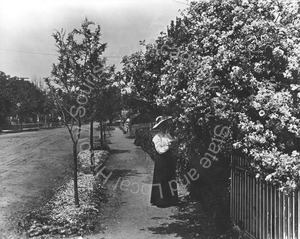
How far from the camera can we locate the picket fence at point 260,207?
3887mm

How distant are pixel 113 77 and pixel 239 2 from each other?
645cm

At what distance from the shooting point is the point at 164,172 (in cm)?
759

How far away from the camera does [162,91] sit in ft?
18.5

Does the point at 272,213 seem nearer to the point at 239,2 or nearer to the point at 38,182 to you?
the point at 239,2

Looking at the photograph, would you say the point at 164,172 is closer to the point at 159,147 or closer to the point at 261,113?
the point at 159,147

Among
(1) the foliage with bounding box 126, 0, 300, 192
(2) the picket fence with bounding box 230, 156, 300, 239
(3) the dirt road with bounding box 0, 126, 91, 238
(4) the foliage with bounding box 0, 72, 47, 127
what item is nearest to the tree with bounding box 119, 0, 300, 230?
(1) the foliage with bounding box 126, 0, 300, 192

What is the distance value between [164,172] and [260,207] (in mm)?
3111

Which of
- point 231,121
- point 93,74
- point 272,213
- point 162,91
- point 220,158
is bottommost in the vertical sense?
point 272,213

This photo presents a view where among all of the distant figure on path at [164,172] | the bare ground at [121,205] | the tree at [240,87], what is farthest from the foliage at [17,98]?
the tree at [240,87]

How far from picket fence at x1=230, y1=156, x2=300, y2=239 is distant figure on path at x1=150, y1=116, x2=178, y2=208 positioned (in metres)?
1.92

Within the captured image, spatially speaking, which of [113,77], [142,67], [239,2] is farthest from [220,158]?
[113,77]

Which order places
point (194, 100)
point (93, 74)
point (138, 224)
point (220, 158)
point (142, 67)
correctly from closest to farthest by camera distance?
point (194, 100), point (220, 158), point (138, 224), point (142, 67), point (93, 74)

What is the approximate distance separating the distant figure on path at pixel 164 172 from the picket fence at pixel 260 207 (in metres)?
1.92

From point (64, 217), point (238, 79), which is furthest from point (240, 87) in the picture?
point (64, 217)
